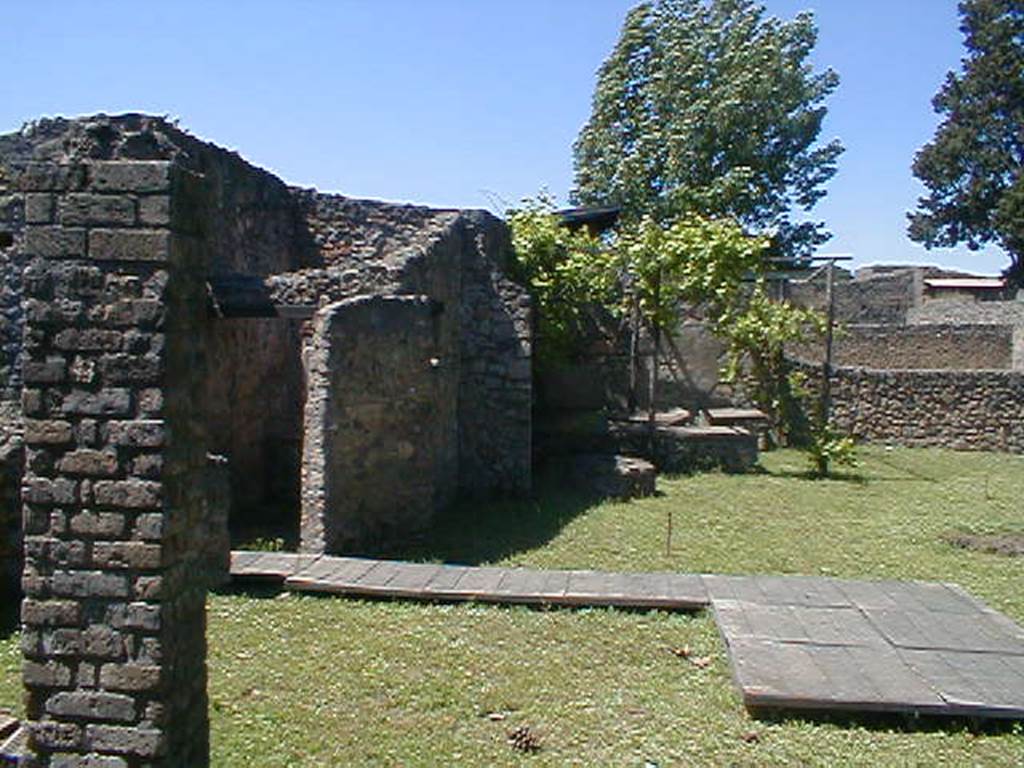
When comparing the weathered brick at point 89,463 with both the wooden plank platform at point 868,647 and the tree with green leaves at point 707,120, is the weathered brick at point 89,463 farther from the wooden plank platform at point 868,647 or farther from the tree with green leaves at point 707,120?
the tree with green leaves at point 707,120

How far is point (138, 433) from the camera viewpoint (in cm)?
366

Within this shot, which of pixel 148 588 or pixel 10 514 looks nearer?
pixel 148 588

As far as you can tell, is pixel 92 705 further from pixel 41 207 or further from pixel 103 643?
pixel 41 207

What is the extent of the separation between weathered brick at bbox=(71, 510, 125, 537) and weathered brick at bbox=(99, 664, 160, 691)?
51cm

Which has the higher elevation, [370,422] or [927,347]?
[927,347]

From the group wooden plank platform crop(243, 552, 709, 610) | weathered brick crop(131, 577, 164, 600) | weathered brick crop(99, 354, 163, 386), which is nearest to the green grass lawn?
wooden plank platform crop(243, 552, 709, 610)

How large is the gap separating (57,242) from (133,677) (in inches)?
65.6

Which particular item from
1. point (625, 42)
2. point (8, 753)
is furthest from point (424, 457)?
point (625, 42)

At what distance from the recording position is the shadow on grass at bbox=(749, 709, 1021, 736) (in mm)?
4965

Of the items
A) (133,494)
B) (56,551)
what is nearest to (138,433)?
(133,494)

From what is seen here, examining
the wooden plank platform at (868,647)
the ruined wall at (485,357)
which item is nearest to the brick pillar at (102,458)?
the wooden plank platform at (868,647)

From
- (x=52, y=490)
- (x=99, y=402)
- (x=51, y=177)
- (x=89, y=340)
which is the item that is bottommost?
(x=52, y=490)

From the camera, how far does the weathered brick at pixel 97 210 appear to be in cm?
369

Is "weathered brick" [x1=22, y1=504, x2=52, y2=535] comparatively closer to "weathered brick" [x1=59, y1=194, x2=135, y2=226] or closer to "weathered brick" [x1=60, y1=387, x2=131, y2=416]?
"weathered brick" [x1=60, y1=387, x2=131, y2=416]
